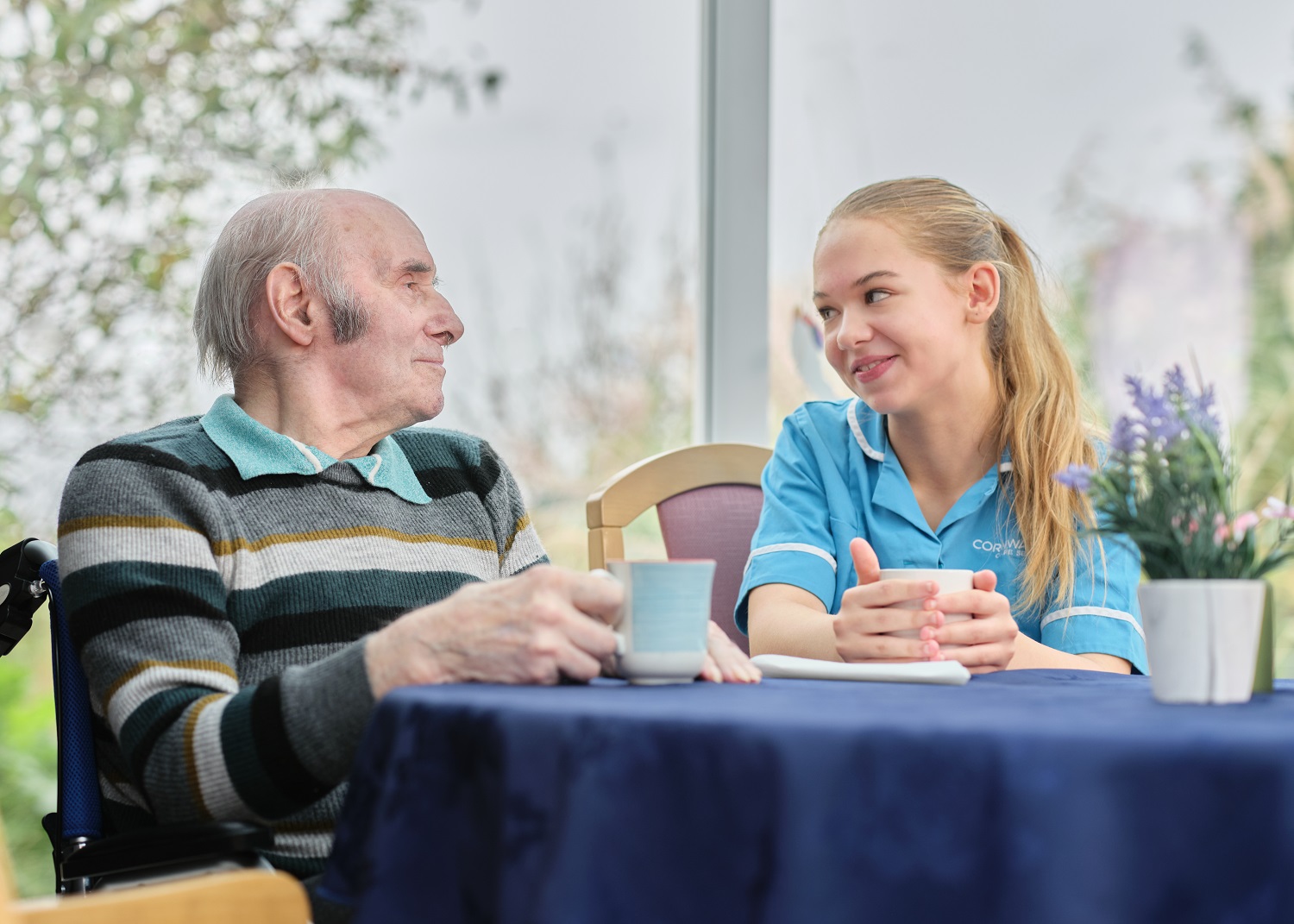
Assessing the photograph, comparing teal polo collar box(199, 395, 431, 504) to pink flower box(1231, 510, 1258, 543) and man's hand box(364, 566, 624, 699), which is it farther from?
pink flower box(1231, 510, 1258, 543)

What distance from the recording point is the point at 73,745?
4.33 ft

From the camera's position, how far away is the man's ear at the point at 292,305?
161 cm

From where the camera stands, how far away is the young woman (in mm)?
1635

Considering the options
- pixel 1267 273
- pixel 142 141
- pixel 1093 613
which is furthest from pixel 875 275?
pixel 1267 273

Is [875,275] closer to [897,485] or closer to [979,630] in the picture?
[897,485]

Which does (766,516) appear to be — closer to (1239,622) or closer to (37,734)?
(1239,622)

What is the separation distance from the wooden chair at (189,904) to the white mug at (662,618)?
1.05ft

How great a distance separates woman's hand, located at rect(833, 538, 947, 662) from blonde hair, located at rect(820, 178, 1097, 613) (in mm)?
451

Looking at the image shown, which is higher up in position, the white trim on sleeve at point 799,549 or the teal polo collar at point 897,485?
the teal polo collar at point 897,485

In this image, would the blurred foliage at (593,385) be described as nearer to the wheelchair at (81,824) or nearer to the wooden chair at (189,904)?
the wheelchair at (81,824)

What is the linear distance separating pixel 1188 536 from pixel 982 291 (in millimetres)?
1014

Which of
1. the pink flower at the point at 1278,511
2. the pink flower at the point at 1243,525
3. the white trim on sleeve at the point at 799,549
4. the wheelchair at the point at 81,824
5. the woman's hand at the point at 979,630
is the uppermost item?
the pink flower at the point at 1278,511

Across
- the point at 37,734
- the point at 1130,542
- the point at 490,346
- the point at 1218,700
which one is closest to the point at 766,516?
the point at 1130,542

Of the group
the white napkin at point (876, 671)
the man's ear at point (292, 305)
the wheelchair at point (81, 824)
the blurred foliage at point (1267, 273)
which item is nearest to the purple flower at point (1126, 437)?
the white napkin at point (876, 671)
